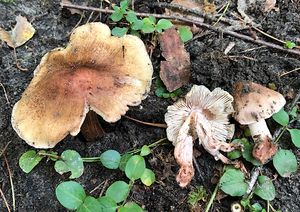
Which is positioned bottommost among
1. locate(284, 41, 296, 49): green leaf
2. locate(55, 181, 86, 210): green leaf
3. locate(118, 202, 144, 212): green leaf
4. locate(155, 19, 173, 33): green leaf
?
locate(55, 181, 86, 210): green leaf

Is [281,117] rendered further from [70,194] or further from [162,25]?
[70,194]

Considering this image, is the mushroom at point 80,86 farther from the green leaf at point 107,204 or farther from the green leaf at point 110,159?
the green leaf at point 107,204

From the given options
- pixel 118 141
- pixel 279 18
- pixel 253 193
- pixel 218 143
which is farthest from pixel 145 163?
pixel 279 18

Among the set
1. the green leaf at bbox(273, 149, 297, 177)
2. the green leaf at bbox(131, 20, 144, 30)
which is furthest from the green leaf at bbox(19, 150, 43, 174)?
the green leaf at bbox(273, 149, 297, 177)

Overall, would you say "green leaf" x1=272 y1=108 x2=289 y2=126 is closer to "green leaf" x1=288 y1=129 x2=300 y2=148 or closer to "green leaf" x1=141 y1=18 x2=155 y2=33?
"green leaf" x1=288 y1=129 x2=300 y2=148

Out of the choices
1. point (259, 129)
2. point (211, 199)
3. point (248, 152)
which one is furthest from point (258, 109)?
point (211, 199)

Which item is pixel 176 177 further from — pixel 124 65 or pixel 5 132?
pixel 5 132
